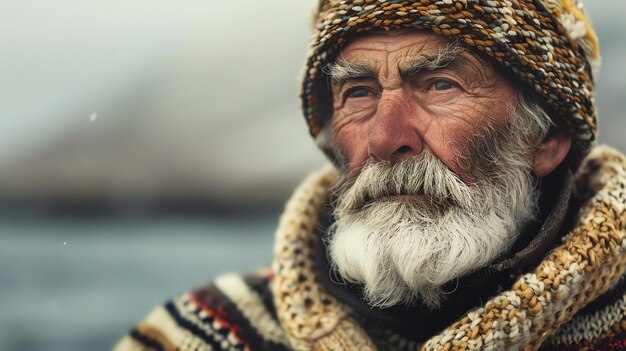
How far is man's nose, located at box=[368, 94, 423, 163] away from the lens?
5.50ft

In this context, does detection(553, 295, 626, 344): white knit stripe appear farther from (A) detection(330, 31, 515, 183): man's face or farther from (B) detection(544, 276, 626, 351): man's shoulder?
(A) detection(330, 31, 515, 183): man's face

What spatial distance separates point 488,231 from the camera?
169cm

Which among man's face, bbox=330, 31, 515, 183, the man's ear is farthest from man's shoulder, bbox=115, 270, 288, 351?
the man's ear

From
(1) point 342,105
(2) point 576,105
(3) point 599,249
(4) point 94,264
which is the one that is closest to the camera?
(3) point 599,249

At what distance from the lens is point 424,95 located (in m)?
1.75

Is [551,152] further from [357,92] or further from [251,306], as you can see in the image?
[251,306]

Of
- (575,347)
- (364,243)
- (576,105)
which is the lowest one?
(575,347)

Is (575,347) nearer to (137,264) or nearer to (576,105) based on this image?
(576,105)

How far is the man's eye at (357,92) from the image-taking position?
1857 mm

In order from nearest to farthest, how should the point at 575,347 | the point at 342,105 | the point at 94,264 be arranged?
the point at 575,347 → the point at 342,105 → the point at 94,264

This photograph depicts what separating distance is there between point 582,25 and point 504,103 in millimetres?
296

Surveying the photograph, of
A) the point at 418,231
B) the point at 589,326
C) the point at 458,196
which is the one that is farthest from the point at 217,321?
the point at 589,326

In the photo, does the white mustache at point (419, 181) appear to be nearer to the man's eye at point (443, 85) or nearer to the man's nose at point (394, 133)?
the man's nose at point (394, 133)

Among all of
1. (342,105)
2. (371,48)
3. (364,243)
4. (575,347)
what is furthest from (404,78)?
(575,347)
